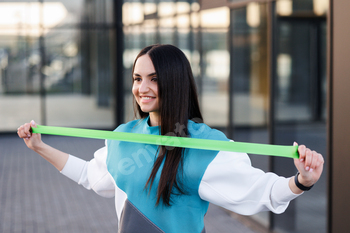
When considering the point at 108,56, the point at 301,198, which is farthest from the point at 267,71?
the point at 108,56

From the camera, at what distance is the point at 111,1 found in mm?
12398

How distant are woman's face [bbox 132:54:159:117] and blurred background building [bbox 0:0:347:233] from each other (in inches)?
49.1

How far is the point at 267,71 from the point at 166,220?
11.8 feet

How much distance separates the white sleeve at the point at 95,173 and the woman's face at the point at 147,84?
43 cm

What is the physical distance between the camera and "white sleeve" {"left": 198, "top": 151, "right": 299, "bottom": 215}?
1663 millimetres

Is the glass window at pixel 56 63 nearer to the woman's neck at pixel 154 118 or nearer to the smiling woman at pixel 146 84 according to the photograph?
the woman's neck at pixel 154 118

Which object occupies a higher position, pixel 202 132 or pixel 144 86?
pixel 144 86

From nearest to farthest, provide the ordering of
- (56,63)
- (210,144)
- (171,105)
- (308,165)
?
(308,165), (210,144), (171,105), (56,63)

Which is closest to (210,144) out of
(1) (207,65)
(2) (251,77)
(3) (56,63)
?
(2) (251,77)

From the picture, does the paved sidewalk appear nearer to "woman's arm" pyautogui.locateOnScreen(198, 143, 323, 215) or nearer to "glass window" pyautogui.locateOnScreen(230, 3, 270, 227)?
"glass window" pyautogui.locateOnScreen(230, 3, 270, 227)

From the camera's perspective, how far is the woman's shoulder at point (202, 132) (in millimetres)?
1805

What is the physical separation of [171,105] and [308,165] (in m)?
0.62

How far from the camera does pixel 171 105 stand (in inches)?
71.1

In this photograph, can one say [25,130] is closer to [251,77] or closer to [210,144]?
[210,144]
